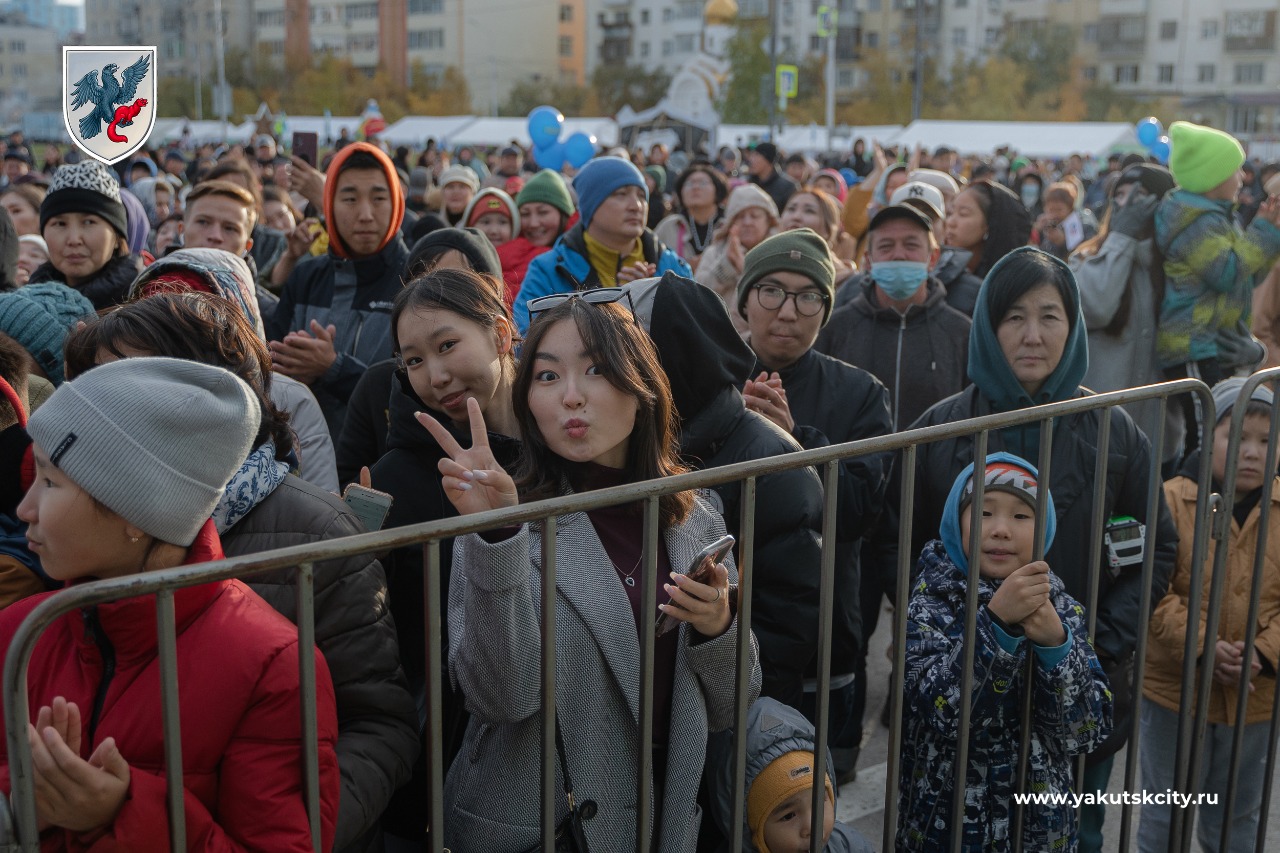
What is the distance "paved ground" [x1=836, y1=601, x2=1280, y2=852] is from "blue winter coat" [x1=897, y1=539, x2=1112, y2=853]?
809 millimetres

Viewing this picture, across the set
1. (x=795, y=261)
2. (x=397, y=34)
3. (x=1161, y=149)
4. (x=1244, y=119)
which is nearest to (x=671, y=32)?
(x=397, y=34)

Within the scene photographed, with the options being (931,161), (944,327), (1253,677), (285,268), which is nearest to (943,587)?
(1253,677)

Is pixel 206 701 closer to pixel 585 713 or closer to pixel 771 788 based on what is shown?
pixel 585 713

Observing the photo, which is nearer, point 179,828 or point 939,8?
point 179,828

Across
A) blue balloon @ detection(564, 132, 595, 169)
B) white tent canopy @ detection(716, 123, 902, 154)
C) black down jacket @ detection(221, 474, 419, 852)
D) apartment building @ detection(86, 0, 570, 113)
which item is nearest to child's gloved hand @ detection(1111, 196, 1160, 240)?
black down jacket @ detection(221, 474, 419, 852)

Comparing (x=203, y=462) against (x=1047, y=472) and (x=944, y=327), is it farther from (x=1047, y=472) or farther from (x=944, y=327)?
(x=944, y=327)

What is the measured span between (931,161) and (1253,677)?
13.5 meters

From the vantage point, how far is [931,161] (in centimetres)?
1623

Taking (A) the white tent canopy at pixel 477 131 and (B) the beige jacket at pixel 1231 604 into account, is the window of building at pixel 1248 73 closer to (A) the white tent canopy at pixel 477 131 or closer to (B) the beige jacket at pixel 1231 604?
(A) the white tent canopy at pixel 477 131

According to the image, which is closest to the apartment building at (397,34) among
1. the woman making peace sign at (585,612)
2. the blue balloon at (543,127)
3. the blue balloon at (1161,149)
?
the blue balloon at (1161,149)

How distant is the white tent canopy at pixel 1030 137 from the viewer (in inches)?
1446

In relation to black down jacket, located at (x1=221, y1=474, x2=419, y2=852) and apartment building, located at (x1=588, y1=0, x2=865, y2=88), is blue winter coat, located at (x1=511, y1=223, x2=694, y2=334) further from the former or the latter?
apartment building, located at (x1=588, y1=0, x2=865, y2=88)

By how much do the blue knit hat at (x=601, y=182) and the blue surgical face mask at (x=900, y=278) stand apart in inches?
45.0

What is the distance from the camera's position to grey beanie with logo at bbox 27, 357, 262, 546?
1761mm
